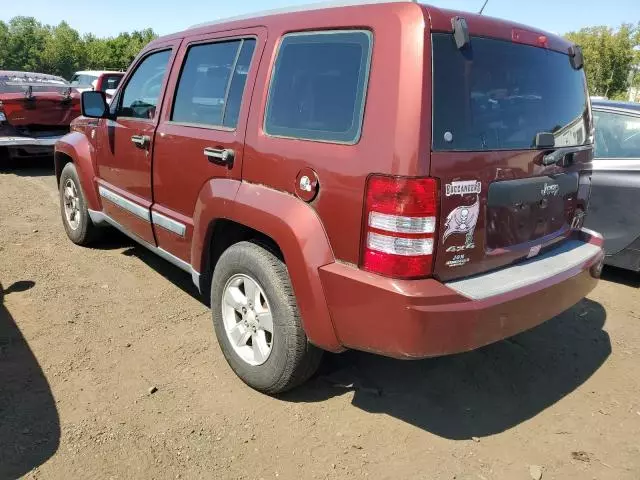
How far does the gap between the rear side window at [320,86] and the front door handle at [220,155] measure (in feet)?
0.98

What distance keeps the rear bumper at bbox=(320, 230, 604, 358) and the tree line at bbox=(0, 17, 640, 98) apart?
31.0m

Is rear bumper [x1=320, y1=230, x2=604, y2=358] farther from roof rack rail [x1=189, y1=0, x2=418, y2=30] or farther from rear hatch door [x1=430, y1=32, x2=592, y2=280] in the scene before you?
roof rack rail [x1=189, y1=0, x2=418, y2=30]

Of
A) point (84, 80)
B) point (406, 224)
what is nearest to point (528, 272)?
point (406, 224)

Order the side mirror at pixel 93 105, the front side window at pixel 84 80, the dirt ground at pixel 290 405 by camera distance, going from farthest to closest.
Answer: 1. the front side window at pixel 84 80
2. the side mirror at pixel 93 105
3. the dirt ground at pixel 290 405

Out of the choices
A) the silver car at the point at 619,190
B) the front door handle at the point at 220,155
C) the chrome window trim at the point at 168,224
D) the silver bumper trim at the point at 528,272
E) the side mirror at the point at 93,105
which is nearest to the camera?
the silver bumper trim at the point at 528,272

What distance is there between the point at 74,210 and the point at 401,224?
4133 millimetres

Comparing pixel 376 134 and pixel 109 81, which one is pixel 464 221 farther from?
pixel 109 81

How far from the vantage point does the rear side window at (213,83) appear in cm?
297

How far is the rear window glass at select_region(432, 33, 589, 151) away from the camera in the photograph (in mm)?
2193

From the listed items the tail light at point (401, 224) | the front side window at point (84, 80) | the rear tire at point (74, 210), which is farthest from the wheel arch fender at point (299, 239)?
the front side window at point (84, 80)

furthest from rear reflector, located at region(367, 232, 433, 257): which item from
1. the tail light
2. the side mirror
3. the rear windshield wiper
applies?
the side mirror

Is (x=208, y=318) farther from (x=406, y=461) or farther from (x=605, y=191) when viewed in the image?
(x=605, y=191)

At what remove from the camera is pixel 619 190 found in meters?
4.54

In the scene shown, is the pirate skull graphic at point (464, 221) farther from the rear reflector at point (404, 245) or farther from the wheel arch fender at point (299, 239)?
the wheel arch fender at point (299, 239)
